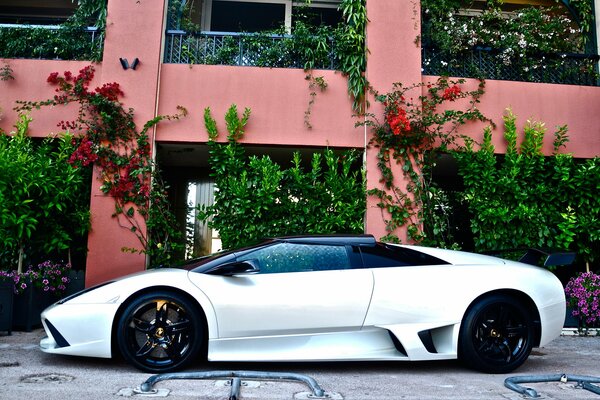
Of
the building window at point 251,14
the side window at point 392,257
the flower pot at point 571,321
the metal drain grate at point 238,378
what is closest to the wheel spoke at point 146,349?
the metal drain grate at point 238,378

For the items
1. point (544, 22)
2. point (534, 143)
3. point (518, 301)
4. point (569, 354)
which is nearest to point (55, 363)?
point (518, 301)

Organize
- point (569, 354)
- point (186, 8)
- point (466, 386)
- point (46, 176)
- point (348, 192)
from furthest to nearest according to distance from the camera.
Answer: point (186, 8), point (348, 192), point (46, 176), point (569, 354), point (466, 386)

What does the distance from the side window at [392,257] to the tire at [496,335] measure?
0.51 meters

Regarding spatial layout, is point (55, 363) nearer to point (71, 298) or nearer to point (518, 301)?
point (71, 298)

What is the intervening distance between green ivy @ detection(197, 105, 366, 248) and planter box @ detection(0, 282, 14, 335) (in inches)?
91.5

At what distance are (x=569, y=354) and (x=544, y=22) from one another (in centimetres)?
525

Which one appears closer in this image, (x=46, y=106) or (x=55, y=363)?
(x=55, y=363)

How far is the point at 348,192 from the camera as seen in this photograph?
6.93 meters

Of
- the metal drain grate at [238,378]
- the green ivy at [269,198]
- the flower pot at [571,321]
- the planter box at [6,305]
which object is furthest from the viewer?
the green ivy at [269,198]

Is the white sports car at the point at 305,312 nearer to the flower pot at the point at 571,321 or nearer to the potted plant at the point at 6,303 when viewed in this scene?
the potted plant at the point at 6,303

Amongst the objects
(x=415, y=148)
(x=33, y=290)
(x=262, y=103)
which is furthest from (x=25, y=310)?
(x=415, y=148)

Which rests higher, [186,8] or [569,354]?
[186,8]

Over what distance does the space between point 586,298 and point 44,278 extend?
6557 millimetres

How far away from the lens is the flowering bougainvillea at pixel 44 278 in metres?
5.73
